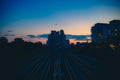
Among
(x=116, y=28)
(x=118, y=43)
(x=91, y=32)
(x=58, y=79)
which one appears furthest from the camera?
(x=91, y=32)

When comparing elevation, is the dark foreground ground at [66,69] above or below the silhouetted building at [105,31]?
below

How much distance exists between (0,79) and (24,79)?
2.95 m

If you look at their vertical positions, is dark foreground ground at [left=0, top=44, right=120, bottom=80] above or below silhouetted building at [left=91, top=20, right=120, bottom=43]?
below

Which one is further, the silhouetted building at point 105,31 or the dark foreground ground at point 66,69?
the silhouetted building at point 105,31

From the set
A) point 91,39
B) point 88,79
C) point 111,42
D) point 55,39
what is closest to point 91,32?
point 91,39

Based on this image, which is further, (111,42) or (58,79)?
(111,42)

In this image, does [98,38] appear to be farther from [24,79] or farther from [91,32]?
[24,79]

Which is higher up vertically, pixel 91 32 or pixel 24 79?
pixel 91 32

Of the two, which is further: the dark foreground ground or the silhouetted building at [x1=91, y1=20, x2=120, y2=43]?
the silhouetted building at [x1=91, y1=20, x2=120, y2=43]

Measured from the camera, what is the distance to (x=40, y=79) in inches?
717

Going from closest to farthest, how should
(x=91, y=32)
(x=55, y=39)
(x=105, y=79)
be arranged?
(x=105, y=79) < (x=91, y=32) < (x=55, y=39)

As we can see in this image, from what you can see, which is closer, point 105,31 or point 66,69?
point 66,69

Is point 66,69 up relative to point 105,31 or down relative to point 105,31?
down

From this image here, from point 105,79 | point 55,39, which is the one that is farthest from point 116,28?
A: point 105,79
